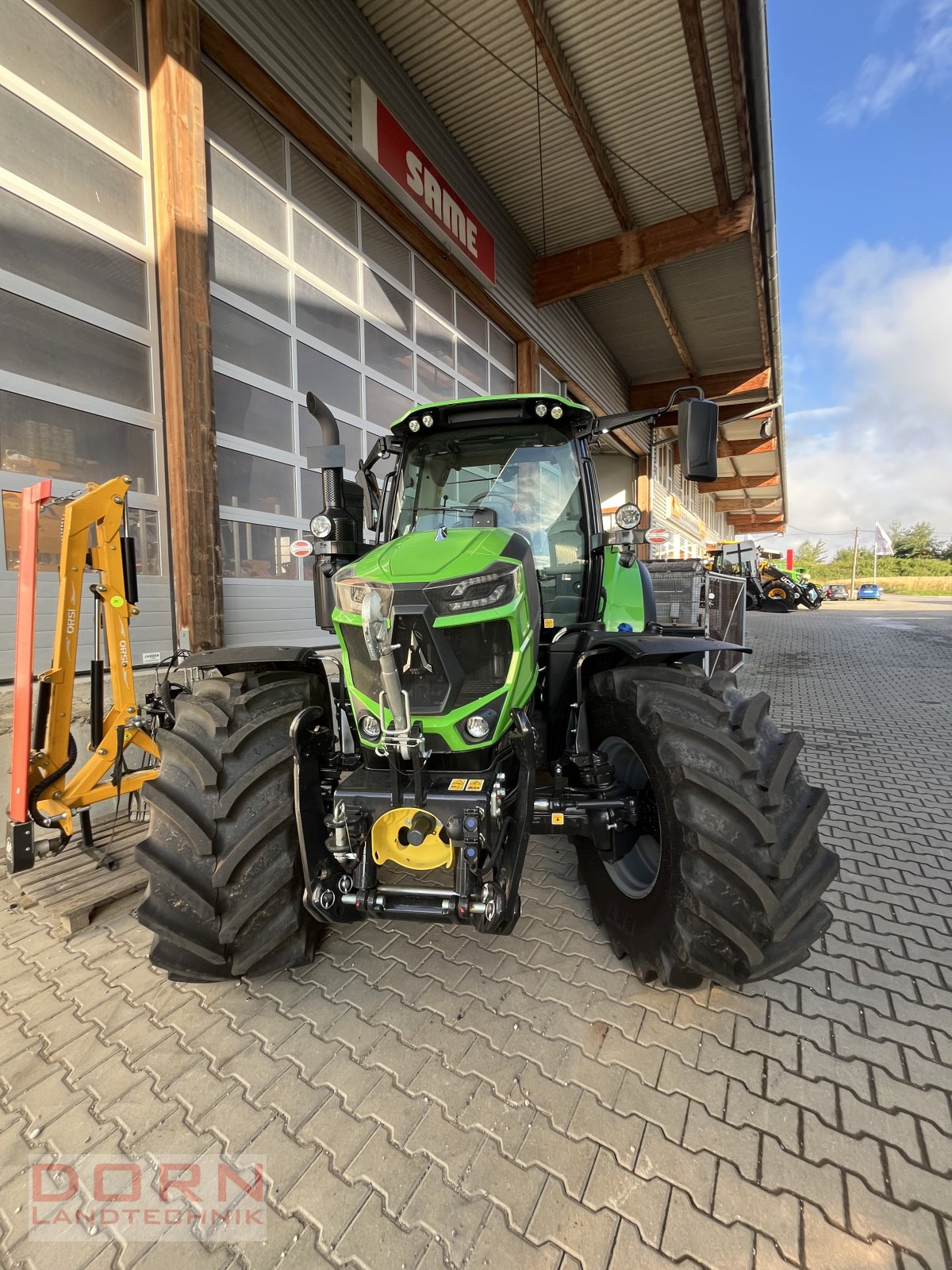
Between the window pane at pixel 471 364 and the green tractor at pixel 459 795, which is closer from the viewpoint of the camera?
the green tractor at pixel 459 795

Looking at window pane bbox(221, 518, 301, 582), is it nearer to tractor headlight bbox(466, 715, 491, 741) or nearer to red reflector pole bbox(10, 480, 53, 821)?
red reflector pole bbox(10, 480, 53, 821)

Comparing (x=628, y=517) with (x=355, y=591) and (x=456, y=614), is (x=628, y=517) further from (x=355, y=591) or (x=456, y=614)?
(x=355, y=591)

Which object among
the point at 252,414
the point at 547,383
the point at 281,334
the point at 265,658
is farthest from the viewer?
the point at 547,383

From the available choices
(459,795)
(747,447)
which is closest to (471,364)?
(459,795)

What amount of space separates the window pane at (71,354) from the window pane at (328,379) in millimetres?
1555

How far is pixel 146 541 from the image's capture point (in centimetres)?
465

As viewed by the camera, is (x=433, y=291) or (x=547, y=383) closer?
(x=433, y=291)

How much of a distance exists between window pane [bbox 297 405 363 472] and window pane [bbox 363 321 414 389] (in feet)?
2.70

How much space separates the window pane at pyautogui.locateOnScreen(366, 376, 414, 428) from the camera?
6.88 meters

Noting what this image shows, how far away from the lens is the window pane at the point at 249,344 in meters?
5.12

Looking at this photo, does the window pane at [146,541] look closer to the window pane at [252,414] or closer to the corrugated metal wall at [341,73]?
the window pane at [252,414]

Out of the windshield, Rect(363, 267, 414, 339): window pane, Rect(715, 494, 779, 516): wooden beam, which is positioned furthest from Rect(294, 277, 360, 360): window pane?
Rect(715, 494, 779, 516): wooden beam

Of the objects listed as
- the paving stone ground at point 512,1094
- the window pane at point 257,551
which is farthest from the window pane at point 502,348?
the paving stone ground at point 512,1094

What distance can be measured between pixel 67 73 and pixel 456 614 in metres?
4.94
